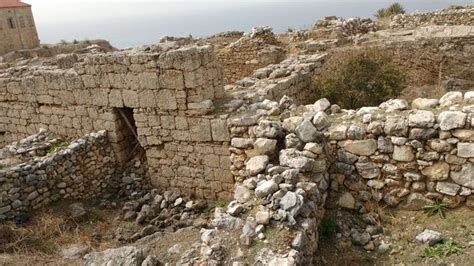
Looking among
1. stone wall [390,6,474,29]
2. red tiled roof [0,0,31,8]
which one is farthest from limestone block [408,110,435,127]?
red tiled roof [0,0,31,8]

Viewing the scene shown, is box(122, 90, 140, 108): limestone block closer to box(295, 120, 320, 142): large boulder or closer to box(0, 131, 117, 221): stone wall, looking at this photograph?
box(0, 131, 117, 221): stone wall

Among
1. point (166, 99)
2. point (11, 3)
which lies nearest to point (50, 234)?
point (166, 99)

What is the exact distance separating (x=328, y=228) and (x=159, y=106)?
4.05 m

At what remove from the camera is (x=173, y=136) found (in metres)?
7.76

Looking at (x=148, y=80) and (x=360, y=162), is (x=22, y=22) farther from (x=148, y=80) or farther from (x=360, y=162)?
(x=360, y=162)

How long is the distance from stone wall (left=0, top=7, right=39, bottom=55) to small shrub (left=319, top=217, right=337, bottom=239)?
46169 mm

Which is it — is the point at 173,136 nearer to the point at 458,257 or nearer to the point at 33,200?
the point at 33,200

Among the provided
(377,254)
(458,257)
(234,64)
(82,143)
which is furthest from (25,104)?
(458,257)

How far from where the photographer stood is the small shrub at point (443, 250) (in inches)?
172

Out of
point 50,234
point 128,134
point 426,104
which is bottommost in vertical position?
point 50,234

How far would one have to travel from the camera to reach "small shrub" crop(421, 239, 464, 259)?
14.4ft

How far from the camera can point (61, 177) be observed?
8000 millimetres

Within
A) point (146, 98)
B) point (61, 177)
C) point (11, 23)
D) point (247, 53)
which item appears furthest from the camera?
A: point (11, 23)

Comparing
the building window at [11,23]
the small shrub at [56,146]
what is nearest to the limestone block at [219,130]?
the small shrub at [56,146]
